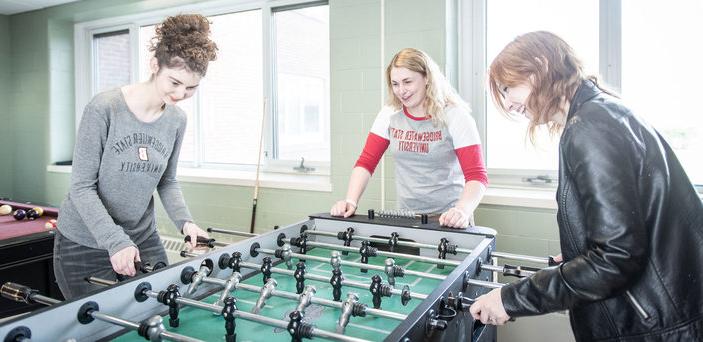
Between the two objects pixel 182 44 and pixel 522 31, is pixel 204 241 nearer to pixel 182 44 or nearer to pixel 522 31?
pixel 182 44

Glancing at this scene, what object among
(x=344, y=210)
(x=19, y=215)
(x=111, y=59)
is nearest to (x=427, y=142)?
(x=344, y=210)

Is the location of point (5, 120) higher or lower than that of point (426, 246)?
higher

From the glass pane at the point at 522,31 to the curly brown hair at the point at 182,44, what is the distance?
1.77 metres

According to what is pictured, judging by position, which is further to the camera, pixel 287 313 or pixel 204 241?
pixel 204 241

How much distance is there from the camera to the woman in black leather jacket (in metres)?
1.00

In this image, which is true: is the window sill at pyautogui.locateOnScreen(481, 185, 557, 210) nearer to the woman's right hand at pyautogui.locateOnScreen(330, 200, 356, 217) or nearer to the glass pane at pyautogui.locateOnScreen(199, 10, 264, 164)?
the woman's right hand at pyautogui.locateOnScreen(330, 200, 356, 217)

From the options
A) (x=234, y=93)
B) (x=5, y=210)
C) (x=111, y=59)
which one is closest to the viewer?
(x=5, y=210)

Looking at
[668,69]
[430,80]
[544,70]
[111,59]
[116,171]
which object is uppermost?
[111,59]

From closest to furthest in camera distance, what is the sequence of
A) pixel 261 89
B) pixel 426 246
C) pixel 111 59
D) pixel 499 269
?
pixel 499 269 → pixel 426 246 → pixel 261 89 → pixel 111 59

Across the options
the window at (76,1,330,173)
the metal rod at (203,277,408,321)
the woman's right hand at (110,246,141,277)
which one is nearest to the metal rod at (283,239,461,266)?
the metal rod at (203,277,408,321)

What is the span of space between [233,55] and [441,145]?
8.54 ft

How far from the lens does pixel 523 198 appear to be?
9.09 feet

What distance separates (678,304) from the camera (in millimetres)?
1081

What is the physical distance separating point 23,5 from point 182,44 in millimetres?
4026
